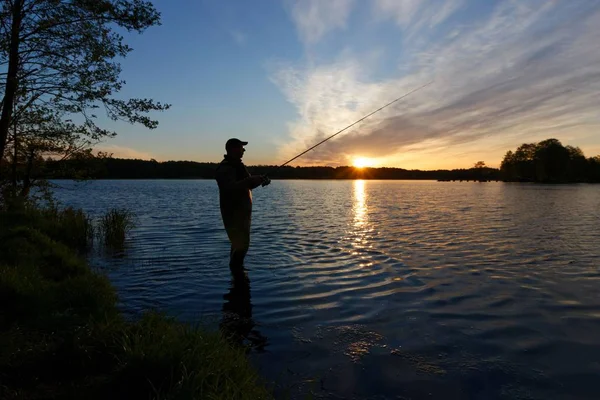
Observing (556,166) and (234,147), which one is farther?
(556,166)

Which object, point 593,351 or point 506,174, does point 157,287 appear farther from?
point 506,174

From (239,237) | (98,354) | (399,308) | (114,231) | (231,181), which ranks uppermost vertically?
(231,181)

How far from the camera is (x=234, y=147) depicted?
928 cm

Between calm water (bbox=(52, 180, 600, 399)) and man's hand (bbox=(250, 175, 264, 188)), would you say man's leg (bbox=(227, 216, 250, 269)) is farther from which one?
man's hand (bbox=(250, 175, 264, 188))

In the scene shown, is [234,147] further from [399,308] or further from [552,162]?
[552,162]

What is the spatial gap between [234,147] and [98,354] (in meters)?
5.67

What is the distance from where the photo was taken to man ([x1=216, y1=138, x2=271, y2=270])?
360 inches

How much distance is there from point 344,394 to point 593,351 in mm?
4247

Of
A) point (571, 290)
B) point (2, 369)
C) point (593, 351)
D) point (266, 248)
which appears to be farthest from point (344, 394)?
point (266, 248)

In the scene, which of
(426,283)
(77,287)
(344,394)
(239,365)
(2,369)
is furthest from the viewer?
(426,283)

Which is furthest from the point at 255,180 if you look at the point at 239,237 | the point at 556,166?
the point at 556,166

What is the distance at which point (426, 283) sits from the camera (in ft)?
33.6

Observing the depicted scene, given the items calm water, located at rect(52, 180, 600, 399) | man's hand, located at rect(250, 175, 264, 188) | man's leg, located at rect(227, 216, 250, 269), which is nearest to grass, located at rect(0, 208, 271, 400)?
calm water, located at rect(52, 180, 600, 399)

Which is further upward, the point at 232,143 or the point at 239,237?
the point at 232,143
